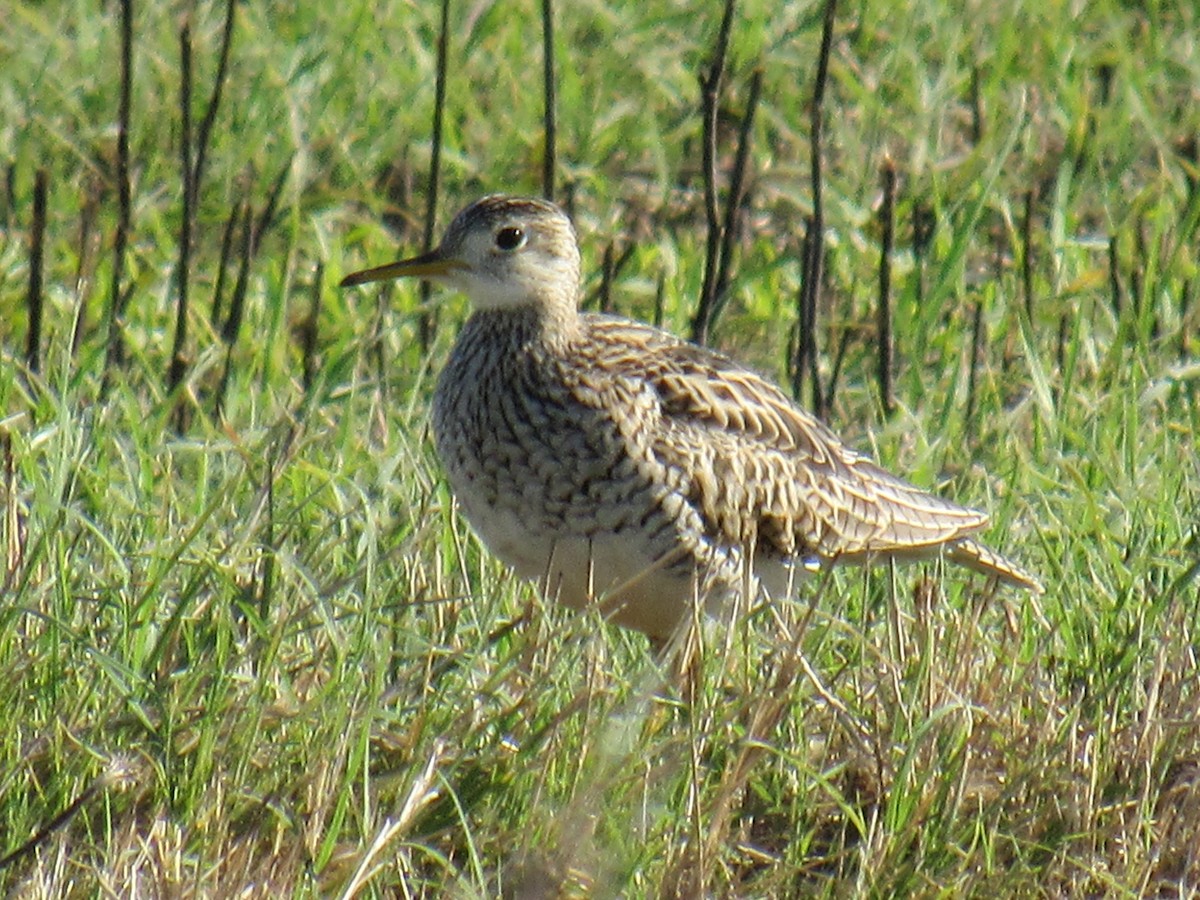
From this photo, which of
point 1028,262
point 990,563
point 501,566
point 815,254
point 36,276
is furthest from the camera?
point 1028,262

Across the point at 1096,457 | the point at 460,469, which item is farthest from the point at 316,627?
the point at 1096,457

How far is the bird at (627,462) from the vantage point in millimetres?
5371

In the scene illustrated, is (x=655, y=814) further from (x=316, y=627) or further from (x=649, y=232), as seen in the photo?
(x=649, y=232)

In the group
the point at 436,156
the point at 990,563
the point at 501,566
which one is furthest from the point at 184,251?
the point at 990,563

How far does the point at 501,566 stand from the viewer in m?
5.89

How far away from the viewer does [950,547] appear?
5828mm

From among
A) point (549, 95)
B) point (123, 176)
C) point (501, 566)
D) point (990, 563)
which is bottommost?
point (501, 566)

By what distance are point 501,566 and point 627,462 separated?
24.7 inches

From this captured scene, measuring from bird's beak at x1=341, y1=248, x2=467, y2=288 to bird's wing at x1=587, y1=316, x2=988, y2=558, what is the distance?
1.32 feet

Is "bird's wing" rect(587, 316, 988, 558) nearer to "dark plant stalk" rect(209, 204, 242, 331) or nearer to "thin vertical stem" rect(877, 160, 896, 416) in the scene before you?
"thin vertical stem" rect(877, 160, 896, 416)

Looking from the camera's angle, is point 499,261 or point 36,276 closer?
point 499,261

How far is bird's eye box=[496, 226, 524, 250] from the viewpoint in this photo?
19.5 feet

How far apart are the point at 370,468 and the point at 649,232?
2.45 meters

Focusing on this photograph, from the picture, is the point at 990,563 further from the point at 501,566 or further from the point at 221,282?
the point at 221,282
